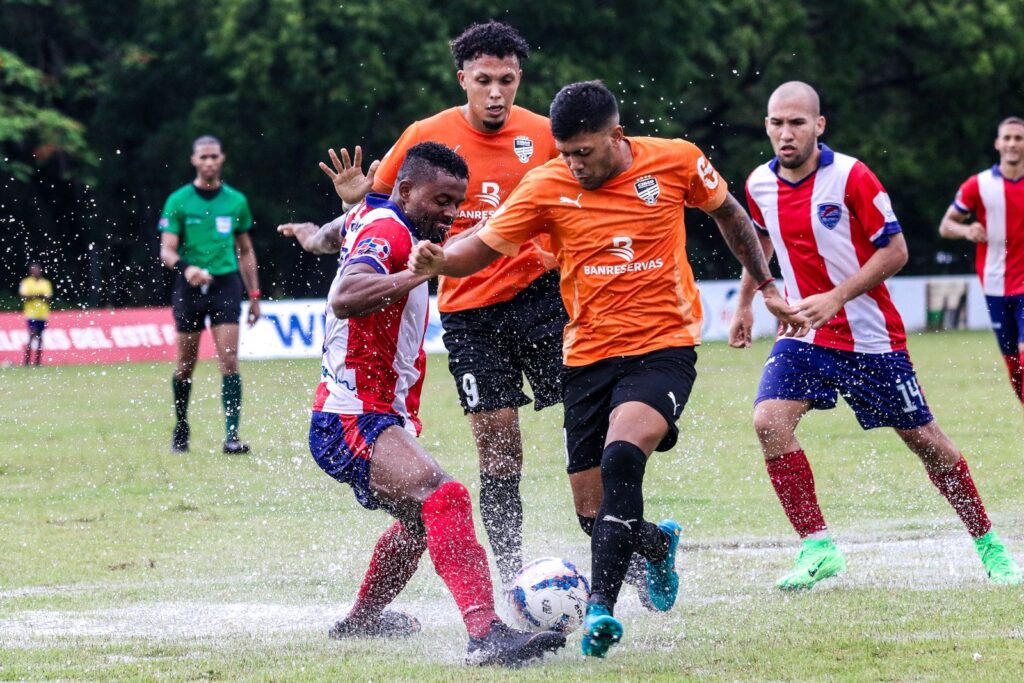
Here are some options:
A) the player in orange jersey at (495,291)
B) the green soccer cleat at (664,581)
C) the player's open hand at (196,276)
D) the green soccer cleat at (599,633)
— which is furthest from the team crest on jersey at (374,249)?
the player's open hand at (196,276)

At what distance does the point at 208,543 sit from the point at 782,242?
328 centimetres

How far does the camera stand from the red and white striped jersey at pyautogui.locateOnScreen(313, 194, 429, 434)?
5391 mm

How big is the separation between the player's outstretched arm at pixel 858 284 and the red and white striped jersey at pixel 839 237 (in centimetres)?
7

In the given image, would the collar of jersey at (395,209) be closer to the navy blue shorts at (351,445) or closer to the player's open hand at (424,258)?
the player's open hand at (424,258)

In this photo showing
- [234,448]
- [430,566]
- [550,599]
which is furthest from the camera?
[234,448]

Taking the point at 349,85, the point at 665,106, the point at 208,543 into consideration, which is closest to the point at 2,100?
the point at 349,85

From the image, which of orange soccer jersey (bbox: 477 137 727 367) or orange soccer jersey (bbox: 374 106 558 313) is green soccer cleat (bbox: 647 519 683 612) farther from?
orange soccer jersey (bbox: 374 106 558 313)

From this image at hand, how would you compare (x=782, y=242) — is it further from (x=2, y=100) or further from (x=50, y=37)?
(x=50, y=37)

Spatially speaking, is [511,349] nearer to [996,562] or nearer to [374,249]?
[374,249]

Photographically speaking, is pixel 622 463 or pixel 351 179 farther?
pixel 351 179

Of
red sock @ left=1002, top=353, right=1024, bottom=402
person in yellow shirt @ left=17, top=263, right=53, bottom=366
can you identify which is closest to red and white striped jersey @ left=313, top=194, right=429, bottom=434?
red sock @ left=1002, top=353, right=1024, bottom=402

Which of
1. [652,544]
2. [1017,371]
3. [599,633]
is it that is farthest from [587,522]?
[1017,371]

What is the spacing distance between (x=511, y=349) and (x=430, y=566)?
123 cm

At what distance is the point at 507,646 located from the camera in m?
4.95
